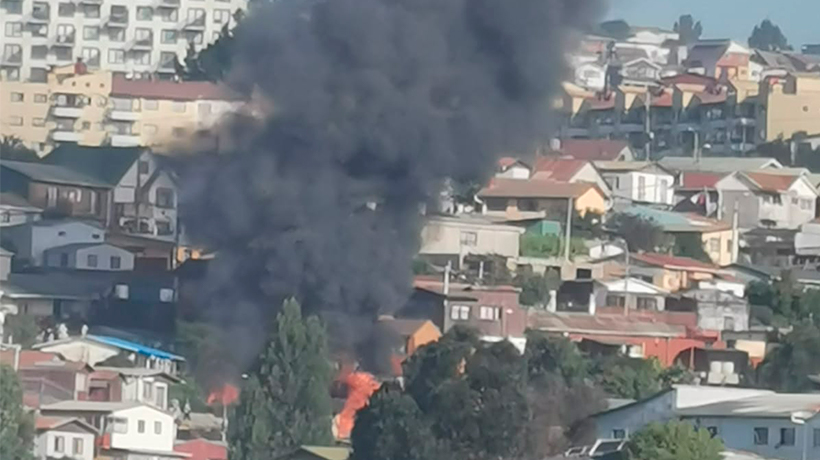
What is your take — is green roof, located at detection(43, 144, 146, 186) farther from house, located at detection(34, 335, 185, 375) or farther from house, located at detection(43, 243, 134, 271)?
house, located at detection(34, 335, 185, 375)

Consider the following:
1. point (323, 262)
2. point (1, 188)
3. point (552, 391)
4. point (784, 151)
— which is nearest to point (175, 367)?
point (323, 262)

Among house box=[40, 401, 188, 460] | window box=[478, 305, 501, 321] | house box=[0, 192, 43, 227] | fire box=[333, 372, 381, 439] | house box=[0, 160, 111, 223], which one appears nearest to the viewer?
house box=[40, 401, 188, 460]

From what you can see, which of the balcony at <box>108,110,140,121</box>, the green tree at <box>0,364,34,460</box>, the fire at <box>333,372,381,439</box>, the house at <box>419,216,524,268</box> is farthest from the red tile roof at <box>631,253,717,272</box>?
the green tree at <box>0,364,34,460</box>

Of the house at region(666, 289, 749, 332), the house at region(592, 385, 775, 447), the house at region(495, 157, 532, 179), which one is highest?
the house at region(495, 157, 532, 179)

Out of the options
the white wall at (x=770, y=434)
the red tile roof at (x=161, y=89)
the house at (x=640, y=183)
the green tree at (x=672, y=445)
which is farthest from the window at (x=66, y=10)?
the green tree at (x=672, y=445)

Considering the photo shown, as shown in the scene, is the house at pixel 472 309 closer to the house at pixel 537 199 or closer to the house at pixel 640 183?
the house at pixel 537 199

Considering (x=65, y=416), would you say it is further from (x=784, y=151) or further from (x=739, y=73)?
(x=739, y=73)

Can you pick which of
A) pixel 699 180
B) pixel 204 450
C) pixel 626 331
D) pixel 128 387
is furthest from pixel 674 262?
pixel 204 450
